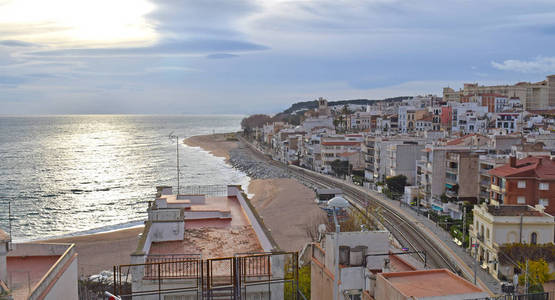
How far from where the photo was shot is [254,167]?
257 feet

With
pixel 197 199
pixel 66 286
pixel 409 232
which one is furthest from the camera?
pixel 409 232

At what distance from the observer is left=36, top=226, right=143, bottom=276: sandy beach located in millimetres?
29281

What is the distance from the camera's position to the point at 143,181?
66.6 metres

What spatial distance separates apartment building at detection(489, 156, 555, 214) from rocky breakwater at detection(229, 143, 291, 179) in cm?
3562

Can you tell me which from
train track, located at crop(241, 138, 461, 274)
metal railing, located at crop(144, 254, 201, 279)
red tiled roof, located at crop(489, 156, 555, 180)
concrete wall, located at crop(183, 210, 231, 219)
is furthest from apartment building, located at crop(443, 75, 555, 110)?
metal railing, located at crop(144, 254, 201, 279)

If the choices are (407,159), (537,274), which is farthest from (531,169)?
(407,159)

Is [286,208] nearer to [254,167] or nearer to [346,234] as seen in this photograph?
[346,234]

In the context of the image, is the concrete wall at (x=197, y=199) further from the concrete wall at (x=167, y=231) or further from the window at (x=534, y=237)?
the window at (x=534, y=237)

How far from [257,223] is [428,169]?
31778 millimetres

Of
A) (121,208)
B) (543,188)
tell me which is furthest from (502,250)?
(121,208)

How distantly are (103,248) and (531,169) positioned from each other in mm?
29611

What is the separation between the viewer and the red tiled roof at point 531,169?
31969 millimetres

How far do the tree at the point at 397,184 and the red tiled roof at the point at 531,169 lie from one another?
14890 mm

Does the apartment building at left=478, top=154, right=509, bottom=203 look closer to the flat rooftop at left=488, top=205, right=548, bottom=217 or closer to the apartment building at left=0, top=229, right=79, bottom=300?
the flat rooftop at left=488, top=205, right=548, bottom=217
